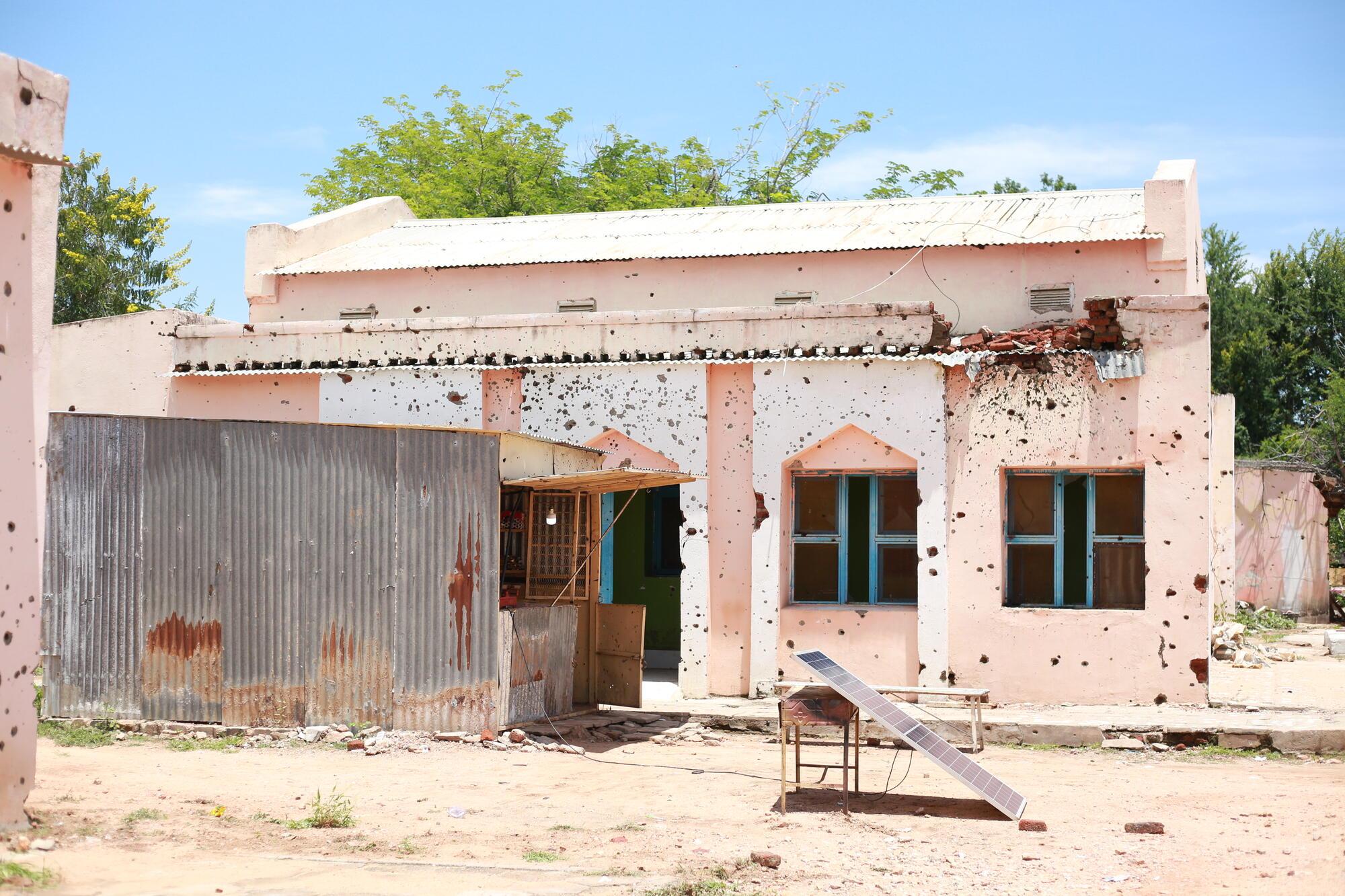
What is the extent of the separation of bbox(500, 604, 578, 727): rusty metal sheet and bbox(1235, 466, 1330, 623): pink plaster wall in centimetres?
1682

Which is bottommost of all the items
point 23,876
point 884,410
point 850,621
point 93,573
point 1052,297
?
point 23,876

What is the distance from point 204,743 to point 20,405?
4.73 m

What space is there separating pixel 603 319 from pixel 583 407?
0.96 metres

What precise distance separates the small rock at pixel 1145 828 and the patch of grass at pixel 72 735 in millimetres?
7869

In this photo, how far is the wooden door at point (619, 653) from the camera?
42.7 ft

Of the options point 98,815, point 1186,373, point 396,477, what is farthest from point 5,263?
point 1186,373

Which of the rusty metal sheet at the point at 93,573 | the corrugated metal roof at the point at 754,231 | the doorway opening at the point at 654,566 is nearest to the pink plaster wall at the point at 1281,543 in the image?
the corrugated metal roof at the point at 754,231

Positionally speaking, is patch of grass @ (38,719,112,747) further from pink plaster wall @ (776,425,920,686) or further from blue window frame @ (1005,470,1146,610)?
blue window frame @ (1005,470,1146,610)

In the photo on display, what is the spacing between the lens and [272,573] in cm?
1151

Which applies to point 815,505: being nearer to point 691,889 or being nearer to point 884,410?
point 884,410

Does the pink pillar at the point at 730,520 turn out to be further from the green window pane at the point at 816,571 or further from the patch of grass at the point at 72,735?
the patch of grass at the point at 72,735

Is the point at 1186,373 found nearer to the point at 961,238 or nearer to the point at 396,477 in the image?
the point at 961,238

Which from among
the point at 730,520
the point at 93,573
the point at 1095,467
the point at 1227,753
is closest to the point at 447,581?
the point at 93,573

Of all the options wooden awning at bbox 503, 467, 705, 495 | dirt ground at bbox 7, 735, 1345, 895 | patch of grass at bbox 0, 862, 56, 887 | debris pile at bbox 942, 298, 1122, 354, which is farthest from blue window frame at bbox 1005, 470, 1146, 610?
patch of grass at bbox 0, 862, 56, 887
